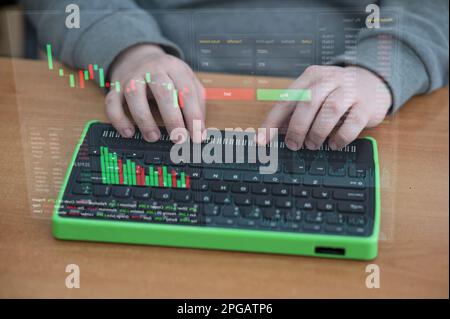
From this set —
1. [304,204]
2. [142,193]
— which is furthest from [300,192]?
[142,193]

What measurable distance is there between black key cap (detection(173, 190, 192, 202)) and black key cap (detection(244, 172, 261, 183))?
1.9 inches

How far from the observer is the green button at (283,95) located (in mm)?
484

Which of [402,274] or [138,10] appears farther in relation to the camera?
[138,10]

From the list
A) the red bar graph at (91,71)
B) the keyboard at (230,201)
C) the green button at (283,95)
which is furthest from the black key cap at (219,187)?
the red bar graph at (91,71)

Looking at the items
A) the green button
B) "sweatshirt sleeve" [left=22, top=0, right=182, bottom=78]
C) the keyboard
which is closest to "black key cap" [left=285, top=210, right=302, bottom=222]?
the keyboard

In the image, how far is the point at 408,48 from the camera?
0.57 meters

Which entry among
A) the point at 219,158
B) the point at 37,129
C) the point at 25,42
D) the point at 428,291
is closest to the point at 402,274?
the point at 428,291

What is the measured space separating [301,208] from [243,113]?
5.3 inches

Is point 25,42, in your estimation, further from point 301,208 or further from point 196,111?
point 301,208

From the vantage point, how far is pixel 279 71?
0.49 metres

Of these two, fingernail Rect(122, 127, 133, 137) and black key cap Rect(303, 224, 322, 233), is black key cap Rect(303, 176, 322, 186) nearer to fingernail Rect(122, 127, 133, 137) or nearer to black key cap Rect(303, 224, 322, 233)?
black key cap Rect(303, 224, 322, 233)

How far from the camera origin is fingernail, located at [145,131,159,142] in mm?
487

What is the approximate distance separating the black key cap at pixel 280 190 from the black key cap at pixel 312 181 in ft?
0.05

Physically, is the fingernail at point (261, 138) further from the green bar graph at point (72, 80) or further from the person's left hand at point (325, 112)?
the green bar graph at point (72, 80)
